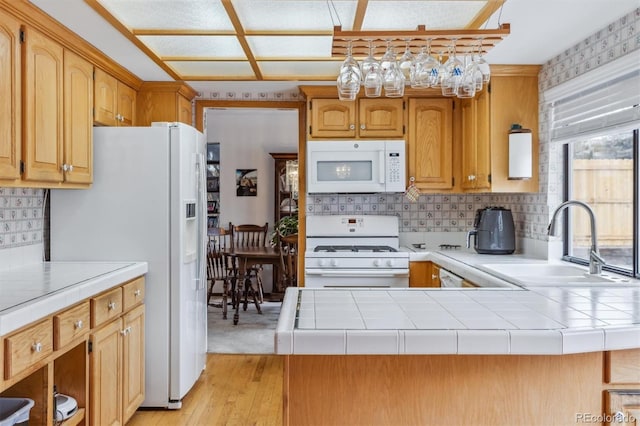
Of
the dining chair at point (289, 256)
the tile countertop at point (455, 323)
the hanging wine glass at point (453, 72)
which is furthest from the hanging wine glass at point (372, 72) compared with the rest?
the dining chair at point (289, 256)

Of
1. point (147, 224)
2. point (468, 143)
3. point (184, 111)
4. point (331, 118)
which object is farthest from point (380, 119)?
point (147, 224)

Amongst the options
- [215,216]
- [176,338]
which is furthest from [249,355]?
[215,216]

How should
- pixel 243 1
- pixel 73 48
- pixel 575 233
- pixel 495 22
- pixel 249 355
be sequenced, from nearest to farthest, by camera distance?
pixel 243 1 < pixel 495 22 < pixel 73 48 < pixel 575 233 < pixel 249 355

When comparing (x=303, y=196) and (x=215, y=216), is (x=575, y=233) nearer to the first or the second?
(x=303, y=196)

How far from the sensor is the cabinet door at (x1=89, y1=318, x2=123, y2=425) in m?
2.36

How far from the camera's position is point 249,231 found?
6625 millimetres

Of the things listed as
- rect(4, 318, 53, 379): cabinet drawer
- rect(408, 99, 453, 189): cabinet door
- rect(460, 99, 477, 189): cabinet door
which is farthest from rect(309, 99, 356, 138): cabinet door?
rect(4, 318, 53, 379): cabinet drawer

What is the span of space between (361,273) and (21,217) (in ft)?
Answer: 7.19

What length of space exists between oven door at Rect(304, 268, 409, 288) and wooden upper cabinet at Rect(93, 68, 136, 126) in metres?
1.69

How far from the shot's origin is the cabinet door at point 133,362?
2.72 meters

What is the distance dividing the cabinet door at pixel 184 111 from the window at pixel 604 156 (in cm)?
262

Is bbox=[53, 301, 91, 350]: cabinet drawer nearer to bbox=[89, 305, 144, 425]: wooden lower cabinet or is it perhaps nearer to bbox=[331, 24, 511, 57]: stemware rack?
bbox=[89, 305, 144, 425]: wooden lower cabinet

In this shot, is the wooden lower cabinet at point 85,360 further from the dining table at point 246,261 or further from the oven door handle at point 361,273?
the dining table at point 246,261

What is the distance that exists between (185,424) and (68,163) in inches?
60.5
